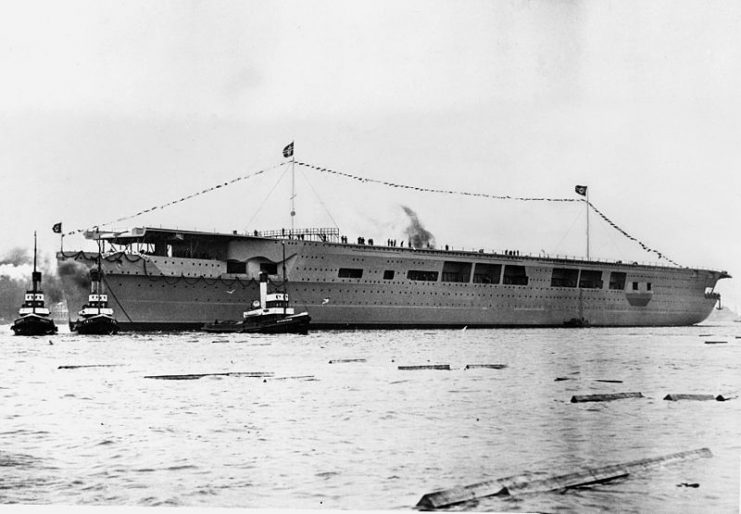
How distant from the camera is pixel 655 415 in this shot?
11.0 m

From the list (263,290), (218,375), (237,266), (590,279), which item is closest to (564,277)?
(590,279)

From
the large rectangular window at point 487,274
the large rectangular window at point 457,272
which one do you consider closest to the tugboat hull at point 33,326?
the large rectangular window at point 457,272

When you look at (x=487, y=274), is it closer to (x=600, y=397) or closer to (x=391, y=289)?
(x=391, y=289)

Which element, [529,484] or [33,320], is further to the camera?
[33,320]

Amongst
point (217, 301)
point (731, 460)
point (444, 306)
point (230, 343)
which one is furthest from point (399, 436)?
point (444, 306)

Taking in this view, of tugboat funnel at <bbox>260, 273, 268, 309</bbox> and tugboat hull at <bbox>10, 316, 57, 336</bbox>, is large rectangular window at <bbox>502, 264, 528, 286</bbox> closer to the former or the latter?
tugboat funnel at <bbox>260, 273, 268, 309</bbox>

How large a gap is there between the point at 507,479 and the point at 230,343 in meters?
20.6

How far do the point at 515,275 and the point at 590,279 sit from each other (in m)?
5.11

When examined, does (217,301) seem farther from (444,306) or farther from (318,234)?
(444,306)

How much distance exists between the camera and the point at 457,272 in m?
43.4

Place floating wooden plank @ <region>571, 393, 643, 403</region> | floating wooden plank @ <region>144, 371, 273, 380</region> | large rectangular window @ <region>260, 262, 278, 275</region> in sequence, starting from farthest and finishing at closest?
large rectangular window @ <region>260, 262, 278, 275</region>, floating wooden plank @ <region>144, 371, 273, 380</region>, floating wooden plank @ <region>571, 393, 643, 403</region>

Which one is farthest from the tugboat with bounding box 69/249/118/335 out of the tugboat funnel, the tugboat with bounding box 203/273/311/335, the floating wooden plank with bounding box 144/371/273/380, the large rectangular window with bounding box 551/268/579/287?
the large rectangular window with bounding box 551/268/579/287

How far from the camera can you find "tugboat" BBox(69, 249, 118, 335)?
32.1 metres

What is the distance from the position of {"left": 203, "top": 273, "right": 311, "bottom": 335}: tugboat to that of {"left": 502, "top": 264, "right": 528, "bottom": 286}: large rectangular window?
44.9 feet
